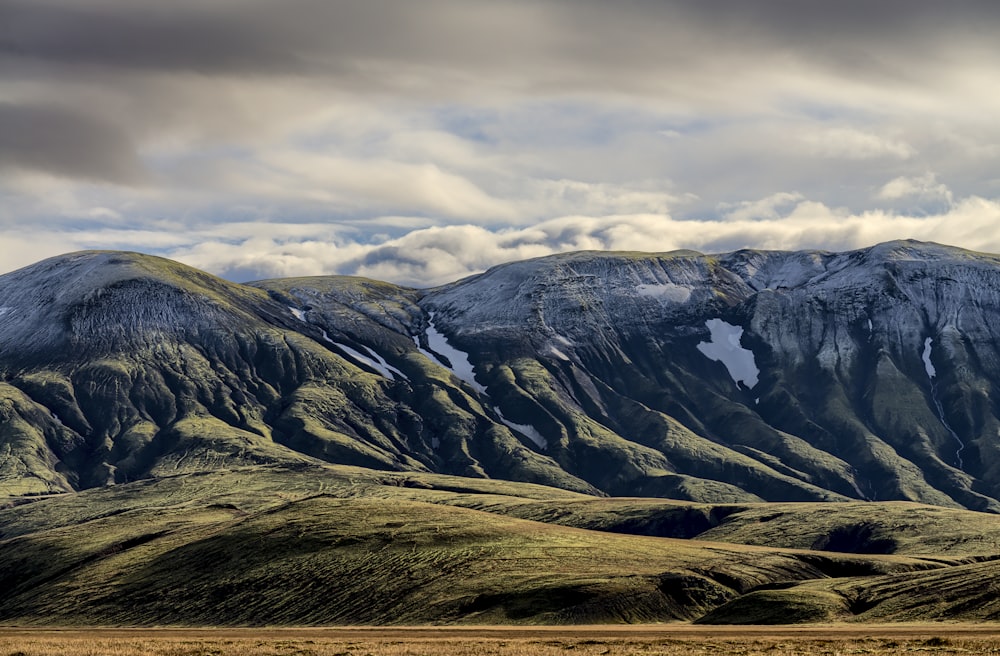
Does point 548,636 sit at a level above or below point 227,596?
above

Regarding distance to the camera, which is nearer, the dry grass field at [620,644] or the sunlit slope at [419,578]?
the dry grass field at [620,644]

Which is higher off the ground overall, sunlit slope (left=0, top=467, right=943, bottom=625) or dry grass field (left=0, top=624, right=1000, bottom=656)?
dry grass field (left=0, top=624, right=1000, bottom=656)

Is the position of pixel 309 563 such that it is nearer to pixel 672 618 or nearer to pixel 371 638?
pixel 672 618

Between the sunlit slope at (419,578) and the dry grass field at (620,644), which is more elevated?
the dry grass field at (620,644)

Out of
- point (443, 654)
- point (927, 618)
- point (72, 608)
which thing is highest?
point (443, 654)

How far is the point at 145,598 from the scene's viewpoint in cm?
17338

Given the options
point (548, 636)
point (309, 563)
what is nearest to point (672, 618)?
point (548, 636)

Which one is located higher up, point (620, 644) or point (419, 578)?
point (620, 644)

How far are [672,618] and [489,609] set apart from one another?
2330 centimetres

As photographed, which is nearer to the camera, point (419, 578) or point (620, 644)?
point (620, 644)

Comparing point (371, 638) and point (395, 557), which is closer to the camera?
point (371, 638)

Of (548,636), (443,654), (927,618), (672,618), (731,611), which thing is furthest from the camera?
(672,618)

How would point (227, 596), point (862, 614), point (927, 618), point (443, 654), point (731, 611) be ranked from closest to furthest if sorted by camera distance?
point (443, 654) < point (927, 618) < point (862, 614) < point (731, 611) < point (227, 596)

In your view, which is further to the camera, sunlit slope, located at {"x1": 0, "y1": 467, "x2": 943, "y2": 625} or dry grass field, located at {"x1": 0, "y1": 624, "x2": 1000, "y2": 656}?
sunlit slope, located at {"x1": 0, "y1": 467, "x2": 943, "y2": 625}
